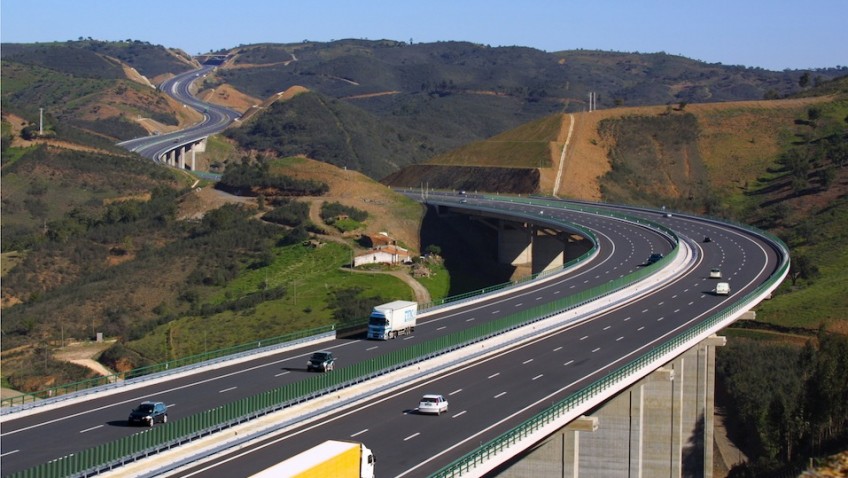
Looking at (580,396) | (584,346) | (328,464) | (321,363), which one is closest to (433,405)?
(580,396)

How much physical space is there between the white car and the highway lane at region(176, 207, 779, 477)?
0.98ft

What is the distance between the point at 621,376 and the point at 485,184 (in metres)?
102

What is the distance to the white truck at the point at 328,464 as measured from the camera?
2378cm

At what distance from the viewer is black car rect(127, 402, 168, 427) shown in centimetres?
3444

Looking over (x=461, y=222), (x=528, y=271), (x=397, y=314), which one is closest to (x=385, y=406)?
(x=397, y=314)

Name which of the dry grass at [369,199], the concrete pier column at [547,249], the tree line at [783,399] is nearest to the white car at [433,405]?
the tree line at [783,399]

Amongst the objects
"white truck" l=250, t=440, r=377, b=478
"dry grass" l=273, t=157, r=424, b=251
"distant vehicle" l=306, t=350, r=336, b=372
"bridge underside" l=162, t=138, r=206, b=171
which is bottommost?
"distant vehicle" l=306, t=350, r=336, b=372

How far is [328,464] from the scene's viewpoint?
2523 centimetres

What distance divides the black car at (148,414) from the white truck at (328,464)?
9.42 metres

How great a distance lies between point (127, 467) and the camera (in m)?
29.0

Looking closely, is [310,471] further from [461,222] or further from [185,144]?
[185,144]

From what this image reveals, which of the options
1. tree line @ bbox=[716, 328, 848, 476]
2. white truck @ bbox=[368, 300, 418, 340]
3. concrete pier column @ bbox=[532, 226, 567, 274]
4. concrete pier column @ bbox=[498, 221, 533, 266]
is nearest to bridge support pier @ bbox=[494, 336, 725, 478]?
tree line @ bbox=[716, 328, 848, 476]

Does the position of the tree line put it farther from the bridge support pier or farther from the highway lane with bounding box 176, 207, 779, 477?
the highway lane with bounding box 176, 207, 779, 477

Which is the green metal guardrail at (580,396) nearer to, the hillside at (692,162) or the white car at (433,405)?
the white car at (433,405)
